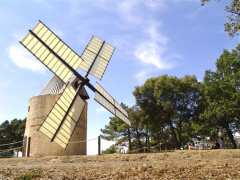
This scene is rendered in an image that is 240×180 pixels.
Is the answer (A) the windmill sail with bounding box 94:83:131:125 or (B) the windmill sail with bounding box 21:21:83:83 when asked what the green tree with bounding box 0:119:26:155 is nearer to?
(A) the windmill sail with bounding box 94:83:131:125

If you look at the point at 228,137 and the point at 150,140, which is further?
the point at 150,140

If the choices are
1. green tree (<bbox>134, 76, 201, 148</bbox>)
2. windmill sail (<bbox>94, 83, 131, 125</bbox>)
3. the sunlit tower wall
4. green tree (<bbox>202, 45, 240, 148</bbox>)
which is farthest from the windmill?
green tree (<bbox>134, 76, 201, 148</bbox>)

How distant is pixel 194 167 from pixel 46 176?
5193 mm

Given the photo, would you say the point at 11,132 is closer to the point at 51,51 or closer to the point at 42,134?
the point at 42,134

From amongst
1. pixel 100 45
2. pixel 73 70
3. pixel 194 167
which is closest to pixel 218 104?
pixel 100 45

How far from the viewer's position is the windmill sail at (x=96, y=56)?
26.9 meters

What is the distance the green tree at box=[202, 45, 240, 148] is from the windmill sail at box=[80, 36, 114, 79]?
2086 cm

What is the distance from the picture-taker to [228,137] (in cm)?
4953

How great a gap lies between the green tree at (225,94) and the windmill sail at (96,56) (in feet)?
68.4

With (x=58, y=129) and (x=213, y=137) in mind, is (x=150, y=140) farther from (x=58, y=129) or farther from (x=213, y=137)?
(x=58, y=129)

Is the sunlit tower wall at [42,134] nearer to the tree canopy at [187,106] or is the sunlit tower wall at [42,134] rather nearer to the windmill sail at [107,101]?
the windmill sail at [107,101]

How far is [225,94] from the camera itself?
4688 cm

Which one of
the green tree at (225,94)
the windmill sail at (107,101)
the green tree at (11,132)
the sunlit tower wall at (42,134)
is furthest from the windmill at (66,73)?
the green tree at (11,132)

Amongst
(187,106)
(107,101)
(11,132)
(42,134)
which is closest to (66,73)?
(107,101)
